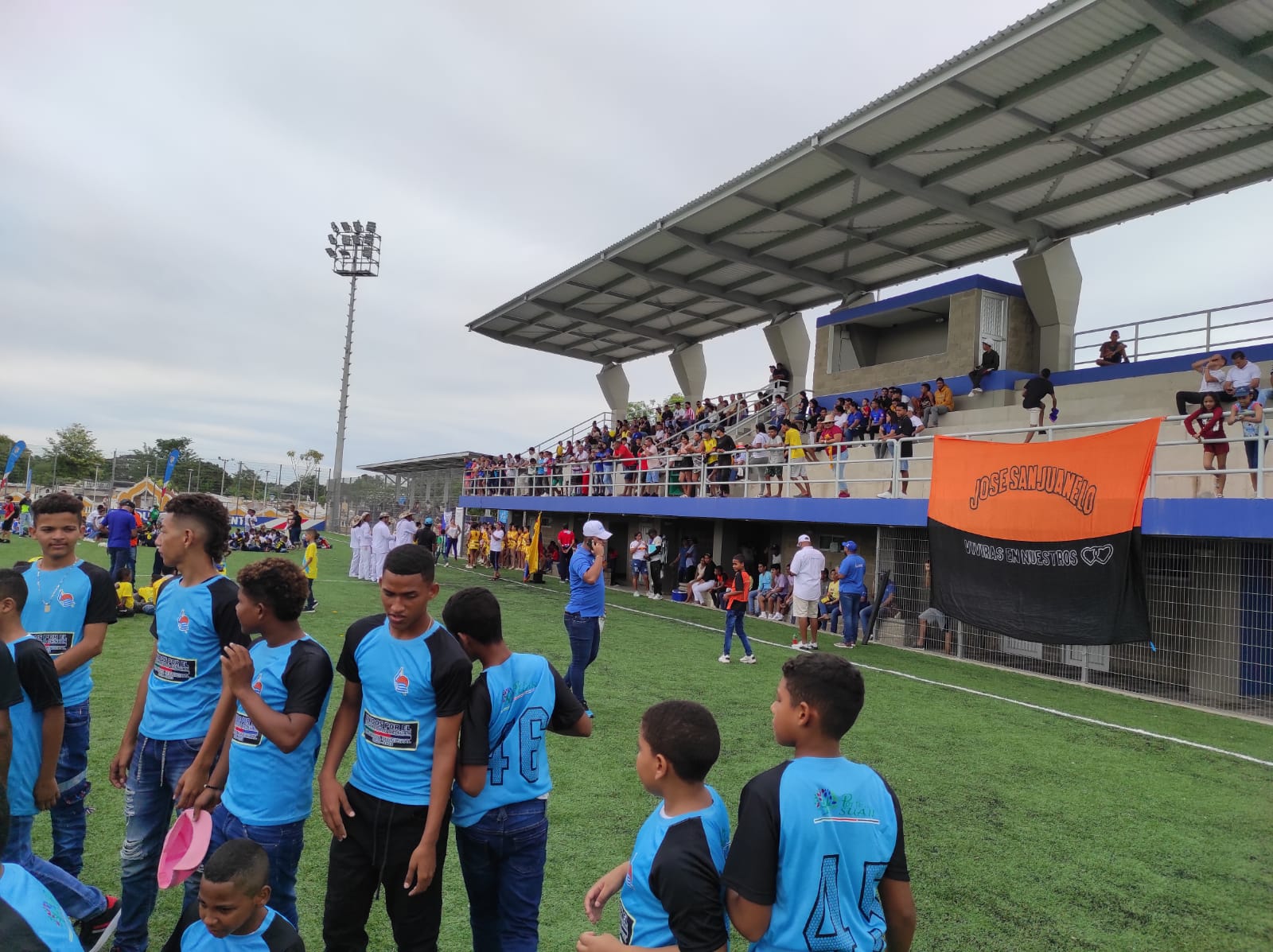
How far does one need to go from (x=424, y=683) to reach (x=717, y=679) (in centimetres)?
712

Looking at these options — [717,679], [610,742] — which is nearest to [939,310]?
[717,679]

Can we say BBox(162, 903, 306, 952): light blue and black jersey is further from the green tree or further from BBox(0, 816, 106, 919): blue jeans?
the green tree

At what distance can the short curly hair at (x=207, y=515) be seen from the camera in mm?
3482

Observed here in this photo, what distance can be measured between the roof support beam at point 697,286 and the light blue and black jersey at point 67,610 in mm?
20335

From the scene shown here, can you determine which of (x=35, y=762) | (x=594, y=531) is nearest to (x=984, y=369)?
(x=594, y=531)

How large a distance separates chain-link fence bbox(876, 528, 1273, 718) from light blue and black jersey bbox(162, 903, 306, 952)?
10137 mm

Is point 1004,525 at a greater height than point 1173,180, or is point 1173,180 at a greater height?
point 1173,180

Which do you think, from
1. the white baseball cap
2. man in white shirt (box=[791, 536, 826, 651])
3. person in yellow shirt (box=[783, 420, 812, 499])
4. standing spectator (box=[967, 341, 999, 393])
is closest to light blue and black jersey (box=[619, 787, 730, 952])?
the white baseball cap

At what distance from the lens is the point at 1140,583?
9219 millimetres

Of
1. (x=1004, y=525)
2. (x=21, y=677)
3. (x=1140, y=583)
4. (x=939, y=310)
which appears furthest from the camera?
(x=939, y=310)

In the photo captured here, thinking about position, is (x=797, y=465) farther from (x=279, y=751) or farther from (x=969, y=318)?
(x=279, y=751)

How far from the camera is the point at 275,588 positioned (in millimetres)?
3025

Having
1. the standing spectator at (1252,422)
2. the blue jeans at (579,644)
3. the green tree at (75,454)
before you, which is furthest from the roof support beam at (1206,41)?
the green tree at (75,454)

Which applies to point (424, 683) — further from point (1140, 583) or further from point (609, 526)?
point (609, 526)
